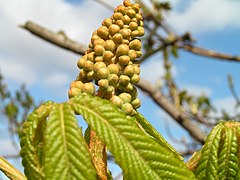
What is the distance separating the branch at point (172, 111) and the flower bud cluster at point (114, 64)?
3.23 m

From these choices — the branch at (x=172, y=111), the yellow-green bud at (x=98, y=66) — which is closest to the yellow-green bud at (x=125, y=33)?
the yellow-green bud at (x=98, y=66)

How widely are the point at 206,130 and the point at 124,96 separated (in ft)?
13.6

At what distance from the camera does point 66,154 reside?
3.25 ft

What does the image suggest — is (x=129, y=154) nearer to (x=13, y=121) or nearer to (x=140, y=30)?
(x=140, y=30)

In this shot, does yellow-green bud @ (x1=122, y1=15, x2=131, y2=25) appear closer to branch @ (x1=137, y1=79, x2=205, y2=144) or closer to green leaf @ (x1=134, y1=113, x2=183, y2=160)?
green leaf @ (x1=134, y1=113, x2=183, y2=160)

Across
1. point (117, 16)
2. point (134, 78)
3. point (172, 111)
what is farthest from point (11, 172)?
point (172, 111)

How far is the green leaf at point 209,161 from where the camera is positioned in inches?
50.1

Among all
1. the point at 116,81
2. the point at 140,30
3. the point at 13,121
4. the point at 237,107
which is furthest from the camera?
the point at 13,121

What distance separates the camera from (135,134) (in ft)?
3.54

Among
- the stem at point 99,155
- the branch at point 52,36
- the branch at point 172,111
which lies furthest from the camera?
the branch at point 52,36

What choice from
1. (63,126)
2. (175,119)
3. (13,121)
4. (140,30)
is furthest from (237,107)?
(63,126)

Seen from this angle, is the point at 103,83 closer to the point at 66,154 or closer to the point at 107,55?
the point at 107,55

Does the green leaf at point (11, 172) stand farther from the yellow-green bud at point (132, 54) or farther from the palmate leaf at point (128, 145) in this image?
the yellow-green bud at point (132, 54)

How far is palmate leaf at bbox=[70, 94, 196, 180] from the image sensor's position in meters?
1.05
